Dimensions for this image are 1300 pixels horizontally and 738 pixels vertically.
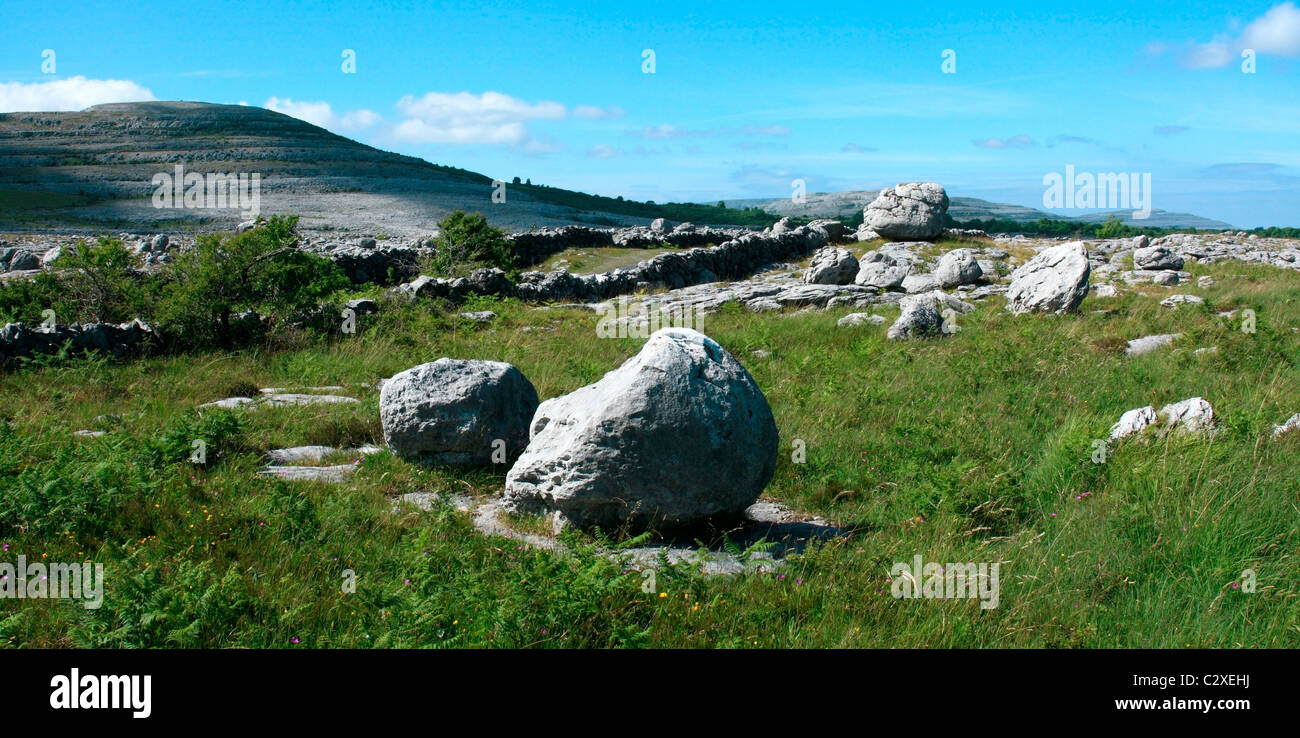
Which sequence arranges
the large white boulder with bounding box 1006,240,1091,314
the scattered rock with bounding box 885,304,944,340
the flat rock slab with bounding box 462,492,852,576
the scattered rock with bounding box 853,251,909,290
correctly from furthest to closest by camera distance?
the scattered rock with bounding box 853,251,909,290 → the large white boulder with bounding box 1006,240,1091,314 → the scattered rock with bounding box 885,304,944,340 → the flat rock slab with bounding box 462,492,852,576

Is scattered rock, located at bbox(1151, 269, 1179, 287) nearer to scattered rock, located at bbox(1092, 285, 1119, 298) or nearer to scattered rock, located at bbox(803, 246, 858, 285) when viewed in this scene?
scattered rock, located at bbox(1092, 285, 1119, 298)

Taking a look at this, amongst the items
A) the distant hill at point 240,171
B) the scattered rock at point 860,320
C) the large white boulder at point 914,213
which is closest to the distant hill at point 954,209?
the distant hill at point 240,171

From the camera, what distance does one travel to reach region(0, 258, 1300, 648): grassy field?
410 centimetres

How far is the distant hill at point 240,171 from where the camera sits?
130ft

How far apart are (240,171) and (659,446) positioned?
59.1 metres

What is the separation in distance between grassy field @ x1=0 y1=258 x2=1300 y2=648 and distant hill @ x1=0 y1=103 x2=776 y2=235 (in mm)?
30295

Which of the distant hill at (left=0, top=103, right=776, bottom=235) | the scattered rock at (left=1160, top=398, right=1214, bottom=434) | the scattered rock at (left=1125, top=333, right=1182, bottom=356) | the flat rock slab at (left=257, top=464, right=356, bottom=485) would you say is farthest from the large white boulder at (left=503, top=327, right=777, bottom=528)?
the distant hill at (left=0, top=103, right=776, bottom=235)

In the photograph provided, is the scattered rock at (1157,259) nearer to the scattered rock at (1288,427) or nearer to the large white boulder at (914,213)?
the large white boulder at (914,213)

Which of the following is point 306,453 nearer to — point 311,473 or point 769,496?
point 311,473

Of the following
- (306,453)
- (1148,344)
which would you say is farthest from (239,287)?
(1148,344)

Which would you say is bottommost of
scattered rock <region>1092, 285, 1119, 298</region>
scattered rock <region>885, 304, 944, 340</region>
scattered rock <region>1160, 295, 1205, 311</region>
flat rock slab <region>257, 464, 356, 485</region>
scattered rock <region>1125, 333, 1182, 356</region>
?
flat rock slab <region>257, 464, 356, 485</region>

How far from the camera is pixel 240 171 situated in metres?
55.3

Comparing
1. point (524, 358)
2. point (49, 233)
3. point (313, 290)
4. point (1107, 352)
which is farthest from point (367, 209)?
point (1107, 352)
